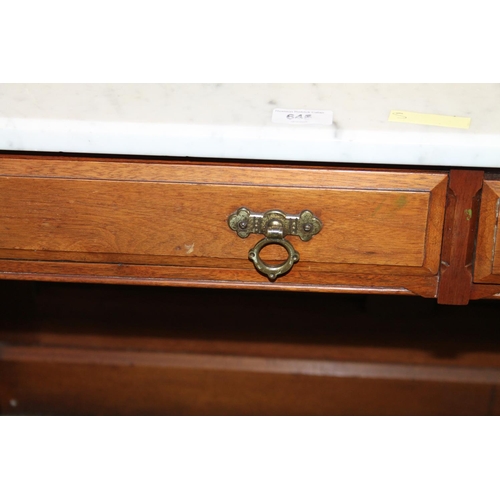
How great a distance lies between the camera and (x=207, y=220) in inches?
28.8

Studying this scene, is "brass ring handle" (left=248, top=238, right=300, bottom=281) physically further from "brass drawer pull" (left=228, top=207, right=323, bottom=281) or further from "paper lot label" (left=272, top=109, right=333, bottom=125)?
"paper lot label" (left=272, top=109, right=333, bottom=125)

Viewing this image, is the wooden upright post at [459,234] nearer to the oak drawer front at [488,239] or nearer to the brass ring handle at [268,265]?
the oak drawer front at [488,239]

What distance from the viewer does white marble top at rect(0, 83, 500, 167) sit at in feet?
2.26

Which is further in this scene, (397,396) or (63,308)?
(63,308)

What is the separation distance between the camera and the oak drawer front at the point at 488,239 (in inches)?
27.6

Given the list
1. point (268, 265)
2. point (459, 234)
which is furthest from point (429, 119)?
point (268, 265)

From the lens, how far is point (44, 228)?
75 cm

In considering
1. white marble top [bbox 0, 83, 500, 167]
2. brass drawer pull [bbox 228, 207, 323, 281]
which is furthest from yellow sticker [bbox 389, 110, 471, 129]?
brass drawer pull [bbox 228, 207, 323, 281]

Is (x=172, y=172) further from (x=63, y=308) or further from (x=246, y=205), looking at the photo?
(x=63, y=308)

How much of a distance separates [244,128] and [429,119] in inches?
7.8

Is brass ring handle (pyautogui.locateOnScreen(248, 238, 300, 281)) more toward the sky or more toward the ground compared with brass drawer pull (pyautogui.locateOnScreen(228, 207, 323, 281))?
more toward the ground

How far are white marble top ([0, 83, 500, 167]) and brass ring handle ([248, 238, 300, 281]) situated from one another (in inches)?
3.5

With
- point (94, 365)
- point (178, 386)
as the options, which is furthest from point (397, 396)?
point (94, 365)

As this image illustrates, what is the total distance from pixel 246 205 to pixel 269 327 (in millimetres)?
555
